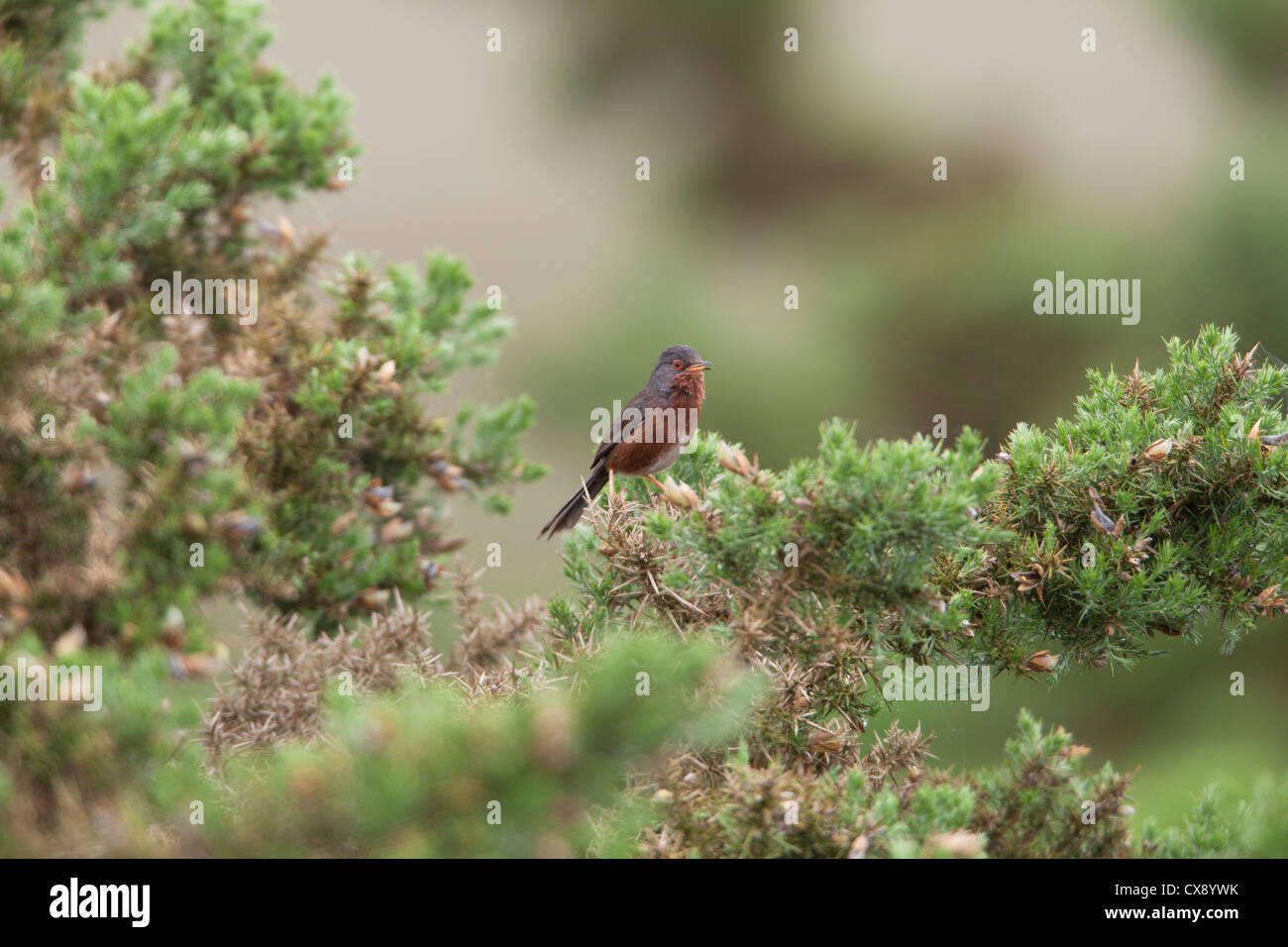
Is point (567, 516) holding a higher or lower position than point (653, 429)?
lower

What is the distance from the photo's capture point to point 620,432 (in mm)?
3412

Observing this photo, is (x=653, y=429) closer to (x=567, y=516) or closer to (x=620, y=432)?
(x=620, y=432)

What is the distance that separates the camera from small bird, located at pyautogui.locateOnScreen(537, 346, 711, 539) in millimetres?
3305

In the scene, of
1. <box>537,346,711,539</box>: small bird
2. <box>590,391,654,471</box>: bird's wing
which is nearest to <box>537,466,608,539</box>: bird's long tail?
<box>537,346,711,539</box>: small bird

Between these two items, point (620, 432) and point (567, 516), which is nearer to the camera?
point (567, 516)

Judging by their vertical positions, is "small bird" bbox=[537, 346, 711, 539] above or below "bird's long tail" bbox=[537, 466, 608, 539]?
above

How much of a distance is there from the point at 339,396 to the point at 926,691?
1358 mm

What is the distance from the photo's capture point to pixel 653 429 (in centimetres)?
332

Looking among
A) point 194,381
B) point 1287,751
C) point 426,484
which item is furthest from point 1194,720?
point 194,381

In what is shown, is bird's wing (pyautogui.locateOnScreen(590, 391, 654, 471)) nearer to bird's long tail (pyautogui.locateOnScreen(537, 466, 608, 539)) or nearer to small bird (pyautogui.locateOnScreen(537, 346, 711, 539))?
small bird (pyautogui.locateOnScreen(537, 346, 711, 539))

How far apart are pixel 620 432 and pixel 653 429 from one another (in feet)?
0.43

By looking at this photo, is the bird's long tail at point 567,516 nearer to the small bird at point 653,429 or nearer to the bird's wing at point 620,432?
the small bird at point 653,429

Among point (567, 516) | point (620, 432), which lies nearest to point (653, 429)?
point (620, 432)
